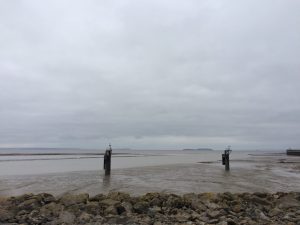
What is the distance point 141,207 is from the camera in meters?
11.6

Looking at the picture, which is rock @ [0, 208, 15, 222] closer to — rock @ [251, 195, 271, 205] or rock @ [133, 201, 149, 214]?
rock @ [133, 201, 149, 214]

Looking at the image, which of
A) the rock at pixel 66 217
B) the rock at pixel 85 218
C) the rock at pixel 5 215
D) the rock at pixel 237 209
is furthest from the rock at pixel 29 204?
the rock at pixel 237 209

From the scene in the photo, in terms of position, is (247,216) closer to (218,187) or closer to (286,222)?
(286,222)

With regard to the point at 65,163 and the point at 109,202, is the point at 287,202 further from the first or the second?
the point at 65,163

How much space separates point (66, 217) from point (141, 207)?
2.68 m

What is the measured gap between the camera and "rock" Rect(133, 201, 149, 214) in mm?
11478

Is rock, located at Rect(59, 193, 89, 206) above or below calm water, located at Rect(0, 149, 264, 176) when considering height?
above

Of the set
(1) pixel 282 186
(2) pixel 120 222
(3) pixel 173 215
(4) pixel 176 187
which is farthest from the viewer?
(1) pixel 282 186

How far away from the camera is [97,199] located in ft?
42.3

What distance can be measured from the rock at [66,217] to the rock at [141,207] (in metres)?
2.26

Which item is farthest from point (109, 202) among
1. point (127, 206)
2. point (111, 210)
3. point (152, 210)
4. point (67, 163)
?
point (67, 163)

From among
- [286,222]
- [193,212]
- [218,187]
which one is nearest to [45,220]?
[193,212]

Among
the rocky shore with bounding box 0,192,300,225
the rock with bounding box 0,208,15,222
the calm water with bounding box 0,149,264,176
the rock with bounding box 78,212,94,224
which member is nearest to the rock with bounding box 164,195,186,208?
the rocky shore with bounding box 0,192,300,225

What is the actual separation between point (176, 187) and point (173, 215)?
948 cm
